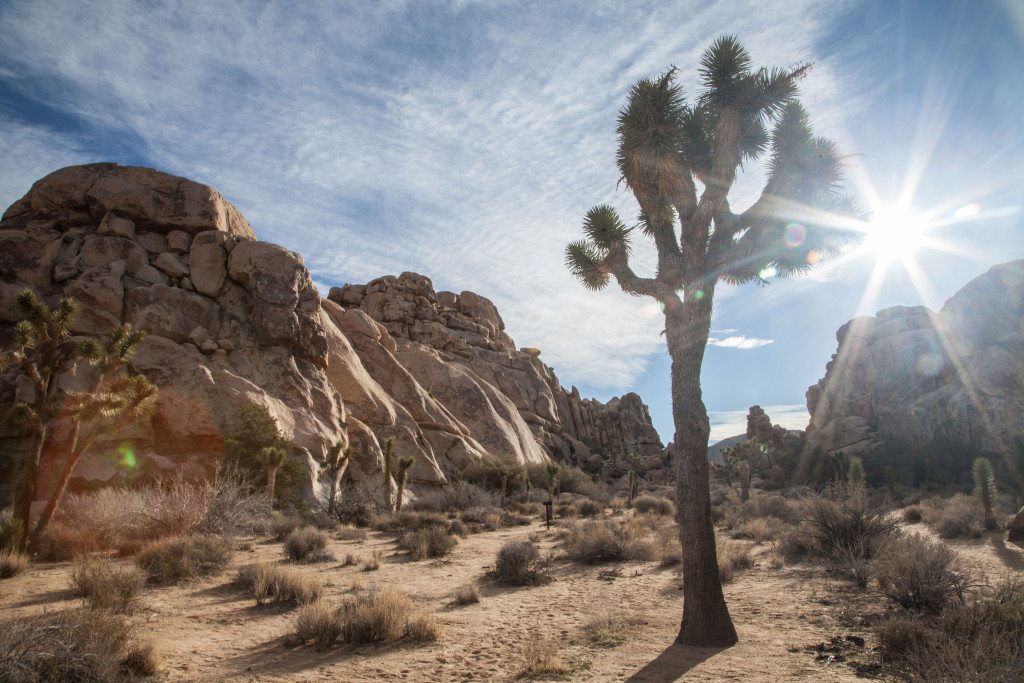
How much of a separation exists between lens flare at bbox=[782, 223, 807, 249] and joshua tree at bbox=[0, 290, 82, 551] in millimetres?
14910

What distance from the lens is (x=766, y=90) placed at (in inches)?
341

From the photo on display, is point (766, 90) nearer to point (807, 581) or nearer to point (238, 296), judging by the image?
point (807, 581)

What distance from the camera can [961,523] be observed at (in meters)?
15.4

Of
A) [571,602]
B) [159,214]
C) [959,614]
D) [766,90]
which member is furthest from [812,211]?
[159,214]

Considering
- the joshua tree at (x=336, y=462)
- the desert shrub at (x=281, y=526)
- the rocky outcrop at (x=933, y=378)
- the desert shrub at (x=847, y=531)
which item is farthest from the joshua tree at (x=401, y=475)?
the rocky outcrop at (x=933, y=378)

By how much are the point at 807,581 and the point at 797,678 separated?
17.1ft

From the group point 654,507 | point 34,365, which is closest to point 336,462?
point 34,365

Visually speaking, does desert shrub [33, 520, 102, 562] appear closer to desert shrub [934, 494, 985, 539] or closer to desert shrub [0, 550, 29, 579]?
desert shrub [0, 550, 29, 579]

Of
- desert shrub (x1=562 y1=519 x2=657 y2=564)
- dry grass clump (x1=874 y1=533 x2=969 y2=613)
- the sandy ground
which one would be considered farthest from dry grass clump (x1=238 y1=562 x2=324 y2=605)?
dry grass clump (x1=874 y1=533 x2=969 y2=613)

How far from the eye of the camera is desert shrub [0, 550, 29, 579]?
9.73 metres

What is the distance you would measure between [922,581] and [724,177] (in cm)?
627

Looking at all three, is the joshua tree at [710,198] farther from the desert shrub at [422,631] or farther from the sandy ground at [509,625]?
the desert shrub at [422,631]

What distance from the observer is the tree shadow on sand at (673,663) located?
565 centimetres

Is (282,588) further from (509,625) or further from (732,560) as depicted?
(732,560)
